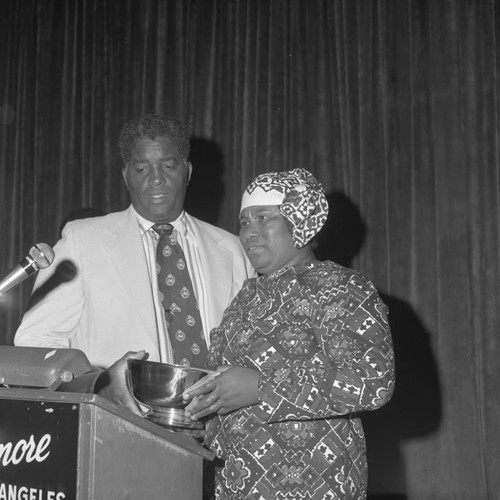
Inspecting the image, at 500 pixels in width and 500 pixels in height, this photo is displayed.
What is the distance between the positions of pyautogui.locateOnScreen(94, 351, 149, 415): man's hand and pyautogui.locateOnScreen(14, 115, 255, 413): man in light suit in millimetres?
605

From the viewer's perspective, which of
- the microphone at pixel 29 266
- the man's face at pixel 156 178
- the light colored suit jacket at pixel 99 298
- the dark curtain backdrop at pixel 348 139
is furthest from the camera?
the dark curtain backdrop at pixel 348 139

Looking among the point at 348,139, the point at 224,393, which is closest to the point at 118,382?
the point at 224,393

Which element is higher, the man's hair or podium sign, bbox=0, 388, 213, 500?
the man's hair

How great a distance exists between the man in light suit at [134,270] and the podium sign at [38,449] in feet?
3.23

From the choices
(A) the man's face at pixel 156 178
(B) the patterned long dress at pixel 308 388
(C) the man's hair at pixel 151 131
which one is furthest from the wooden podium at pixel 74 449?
(C) the man's hair at pixel 151 131

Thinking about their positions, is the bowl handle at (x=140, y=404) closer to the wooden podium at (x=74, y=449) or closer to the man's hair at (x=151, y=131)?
the wooden podium at (x=74, y=449)

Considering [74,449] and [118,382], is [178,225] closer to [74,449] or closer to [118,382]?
[118,382]

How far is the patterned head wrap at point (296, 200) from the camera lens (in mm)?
1952

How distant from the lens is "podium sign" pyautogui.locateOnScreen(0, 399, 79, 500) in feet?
3.98

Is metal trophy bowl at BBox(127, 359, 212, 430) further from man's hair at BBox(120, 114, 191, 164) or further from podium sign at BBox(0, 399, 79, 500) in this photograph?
man's hair at BBox(120, 114, 191, 164)

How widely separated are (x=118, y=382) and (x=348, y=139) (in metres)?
2.59

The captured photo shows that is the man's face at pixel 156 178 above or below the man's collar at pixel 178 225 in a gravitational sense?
Answer: above

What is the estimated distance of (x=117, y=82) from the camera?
14.5 feet

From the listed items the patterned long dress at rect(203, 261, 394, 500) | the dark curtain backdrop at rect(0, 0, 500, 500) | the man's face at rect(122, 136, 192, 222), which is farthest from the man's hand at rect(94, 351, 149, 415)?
the dark curtain backdrop at rect(0, 0, 500, 500)
